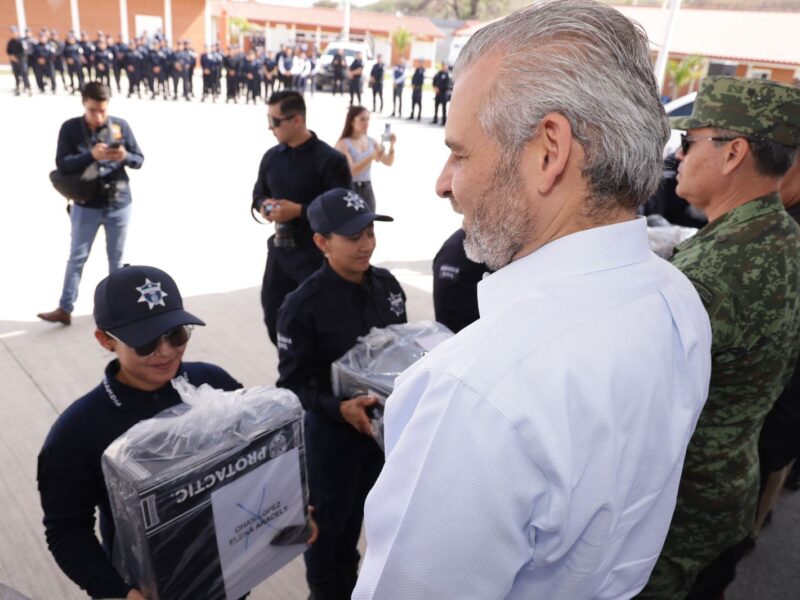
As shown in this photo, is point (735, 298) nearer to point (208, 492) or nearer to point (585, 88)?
point (585, 88)

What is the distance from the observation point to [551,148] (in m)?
Result: 0.95

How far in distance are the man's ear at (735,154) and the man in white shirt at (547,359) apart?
1.13 meters

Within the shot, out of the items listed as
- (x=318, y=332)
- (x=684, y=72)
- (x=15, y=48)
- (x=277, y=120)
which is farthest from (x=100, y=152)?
(x=684, y=72)

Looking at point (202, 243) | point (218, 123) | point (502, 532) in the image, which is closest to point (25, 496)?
point (502, 532)

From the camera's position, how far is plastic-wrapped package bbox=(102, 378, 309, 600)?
1470mm

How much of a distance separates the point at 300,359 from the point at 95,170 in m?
3.29

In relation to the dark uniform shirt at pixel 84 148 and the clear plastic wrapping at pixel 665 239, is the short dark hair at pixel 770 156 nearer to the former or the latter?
the clear plastic wrapping at pixel 665 239

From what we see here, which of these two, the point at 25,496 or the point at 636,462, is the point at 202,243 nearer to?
the point at 25,496

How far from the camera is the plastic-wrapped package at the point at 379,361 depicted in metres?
2.15

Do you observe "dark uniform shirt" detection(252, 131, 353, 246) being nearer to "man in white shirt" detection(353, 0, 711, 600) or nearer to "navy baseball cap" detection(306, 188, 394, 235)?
"navy baseball cap" detection(306, 188, 394, 235)

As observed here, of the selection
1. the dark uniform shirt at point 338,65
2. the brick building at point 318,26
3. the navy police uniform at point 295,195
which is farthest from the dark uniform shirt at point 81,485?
the brick building at point 318,26

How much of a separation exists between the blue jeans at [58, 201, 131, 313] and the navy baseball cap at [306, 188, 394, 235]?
294 centimetres

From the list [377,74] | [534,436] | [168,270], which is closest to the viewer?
[534,436]

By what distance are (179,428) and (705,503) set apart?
155 centimetres
